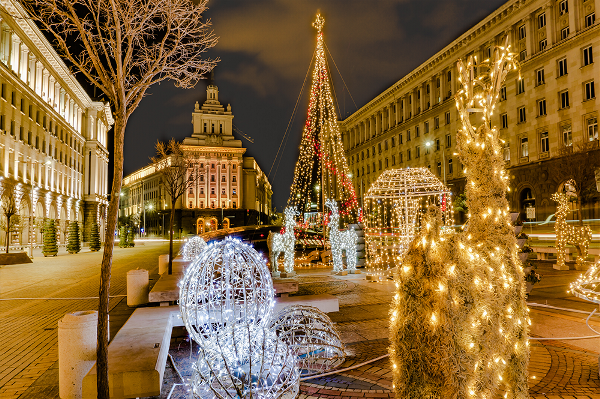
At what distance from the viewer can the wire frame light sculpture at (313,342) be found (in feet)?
17.2

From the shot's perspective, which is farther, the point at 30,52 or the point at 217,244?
the point at 30,52

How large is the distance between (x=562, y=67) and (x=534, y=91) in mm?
3161

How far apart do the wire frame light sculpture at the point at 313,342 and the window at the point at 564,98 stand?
36735 mm

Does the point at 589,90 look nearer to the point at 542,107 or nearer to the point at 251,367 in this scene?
the point at 542,107

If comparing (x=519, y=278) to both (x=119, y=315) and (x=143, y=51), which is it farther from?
(x=119, y=315)

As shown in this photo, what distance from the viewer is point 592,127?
3030 centimetres

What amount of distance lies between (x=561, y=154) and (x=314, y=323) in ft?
97.4

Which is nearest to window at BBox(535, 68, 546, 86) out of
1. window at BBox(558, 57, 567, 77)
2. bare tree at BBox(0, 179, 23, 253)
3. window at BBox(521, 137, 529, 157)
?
window at BBox(558, 57, 567, 77)

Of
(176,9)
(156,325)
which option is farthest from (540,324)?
(176,9)

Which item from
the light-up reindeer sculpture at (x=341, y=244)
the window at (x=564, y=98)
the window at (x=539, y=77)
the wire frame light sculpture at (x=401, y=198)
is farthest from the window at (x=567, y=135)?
the light-up reindeer sculpture at (x=341, y=244)

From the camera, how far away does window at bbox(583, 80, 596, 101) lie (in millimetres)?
30500

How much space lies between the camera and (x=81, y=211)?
2446 inches

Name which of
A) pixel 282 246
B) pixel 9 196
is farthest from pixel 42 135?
pixel 282 246

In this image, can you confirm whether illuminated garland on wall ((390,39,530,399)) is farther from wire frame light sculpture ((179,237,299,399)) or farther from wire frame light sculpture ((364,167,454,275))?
wire frame light sculpture ((364,167,454,275))
